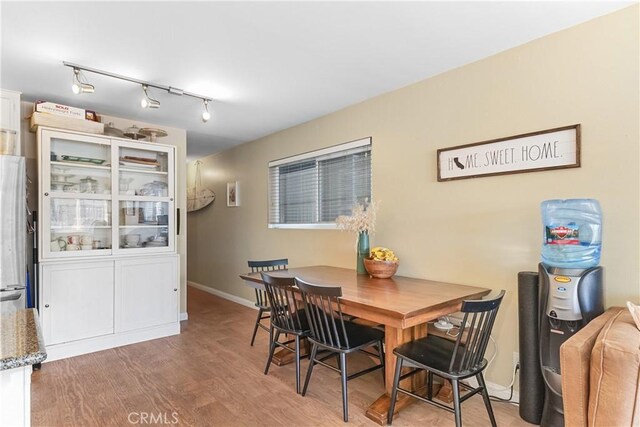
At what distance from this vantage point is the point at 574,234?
5.90ft

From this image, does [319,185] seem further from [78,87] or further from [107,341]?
[107,341]

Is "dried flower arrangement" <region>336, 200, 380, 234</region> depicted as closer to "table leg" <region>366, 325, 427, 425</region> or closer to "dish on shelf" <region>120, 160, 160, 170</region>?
"table leg" <region>366, 325, 427, 425</region>

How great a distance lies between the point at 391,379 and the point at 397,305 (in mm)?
634

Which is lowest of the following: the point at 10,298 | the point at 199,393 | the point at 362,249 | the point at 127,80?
the point at 199,393

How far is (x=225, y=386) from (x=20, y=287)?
1.73 metres

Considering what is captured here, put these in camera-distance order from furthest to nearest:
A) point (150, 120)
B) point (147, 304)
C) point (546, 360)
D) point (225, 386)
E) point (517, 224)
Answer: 1. point (150, 120)
2. point (147, 304)
3. point (225, 386)
4. point (517, 224)
5. point (546, 360)

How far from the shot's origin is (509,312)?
2277 millimetres

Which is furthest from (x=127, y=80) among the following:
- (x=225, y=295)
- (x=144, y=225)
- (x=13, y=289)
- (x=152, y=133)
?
(x=225, y=295)

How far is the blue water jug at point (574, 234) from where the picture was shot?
1.79 meters

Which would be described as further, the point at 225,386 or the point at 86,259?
the point at 86,259

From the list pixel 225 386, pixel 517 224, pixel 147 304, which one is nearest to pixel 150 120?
pixel 147 304

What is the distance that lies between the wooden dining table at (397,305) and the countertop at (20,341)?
1444mm

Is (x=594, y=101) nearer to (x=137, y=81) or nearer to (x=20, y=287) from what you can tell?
(x=137, y=81)

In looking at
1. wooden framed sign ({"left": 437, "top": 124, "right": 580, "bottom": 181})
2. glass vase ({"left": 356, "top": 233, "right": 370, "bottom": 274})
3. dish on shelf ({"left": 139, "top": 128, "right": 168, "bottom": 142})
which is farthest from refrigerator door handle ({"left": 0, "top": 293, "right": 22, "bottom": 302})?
wooden framed sign ({"left": 437, "top": 124, "right": 580, "bottom": 181})
